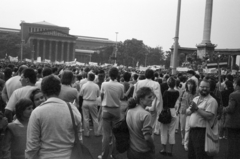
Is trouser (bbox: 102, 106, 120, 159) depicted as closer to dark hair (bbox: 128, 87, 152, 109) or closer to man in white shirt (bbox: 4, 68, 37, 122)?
man in white shirt (bbox: 4, 68, 37, 122)

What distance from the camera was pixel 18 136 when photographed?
3.85 metres

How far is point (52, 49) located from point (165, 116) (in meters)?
112

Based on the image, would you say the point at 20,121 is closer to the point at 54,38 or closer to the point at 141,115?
the point at 141,115

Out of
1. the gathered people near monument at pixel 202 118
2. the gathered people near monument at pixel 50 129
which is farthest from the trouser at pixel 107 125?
the gathered people near monument at pixel 50 129

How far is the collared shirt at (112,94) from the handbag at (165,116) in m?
1.35

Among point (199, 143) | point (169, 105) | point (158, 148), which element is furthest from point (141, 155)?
point (158, 148)

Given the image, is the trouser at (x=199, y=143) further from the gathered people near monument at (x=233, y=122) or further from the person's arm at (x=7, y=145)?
the person's arm at (x=7, y=145)

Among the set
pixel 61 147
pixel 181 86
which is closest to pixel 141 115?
pixel 61 147

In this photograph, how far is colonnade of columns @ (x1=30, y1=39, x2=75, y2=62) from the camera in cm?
11175

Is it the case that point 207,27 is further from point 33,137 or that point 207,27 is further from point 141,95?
point 33,137

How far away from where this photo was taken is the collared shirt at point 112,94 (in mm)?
7178

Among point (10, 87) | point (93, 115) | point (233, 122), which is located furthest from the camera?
point (93, 115)

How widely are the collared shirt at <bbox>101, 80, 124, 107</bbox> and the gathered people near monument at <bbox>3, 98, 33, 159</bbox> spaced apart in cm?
333

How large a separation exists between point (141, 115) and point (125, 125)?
0.37 m
